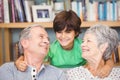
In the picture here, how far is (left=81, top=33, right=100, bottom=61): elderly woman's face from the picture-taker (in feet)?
6.15

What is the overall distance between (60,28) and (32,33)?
463 millimetres

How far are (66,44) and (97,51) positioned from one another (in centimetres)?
51

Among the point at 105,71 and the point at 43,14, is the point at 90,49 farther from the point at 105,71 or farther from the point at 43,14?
the point at 43,14

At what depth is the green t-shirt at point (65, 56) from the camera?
2.39 meters

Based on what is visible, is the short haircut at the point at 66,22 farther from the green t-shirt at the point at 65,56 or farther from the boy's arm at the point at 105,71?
the boy's arm at the point at 105,71

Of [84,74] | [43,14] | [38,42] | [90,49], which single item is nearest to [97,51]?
[90,49]

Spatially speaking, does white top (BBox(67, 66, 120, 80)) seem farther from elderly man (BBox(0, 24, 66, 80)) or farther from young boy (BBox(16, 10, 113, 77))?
young boy (BBox(16, 10, 113, 77))

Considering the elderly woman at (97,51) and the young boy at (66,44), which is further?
the young boy at (66,44)

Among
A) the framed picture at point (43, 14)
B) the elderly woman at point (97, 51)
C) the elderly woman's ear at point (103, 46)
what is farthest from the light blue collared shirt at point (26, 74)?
the framed picture at point (43, 14)

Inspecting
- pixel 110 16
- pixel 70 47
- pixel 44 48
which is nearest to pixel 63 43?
pixel 70 47

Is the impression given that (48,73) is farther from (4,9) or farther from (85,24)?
(4,9)

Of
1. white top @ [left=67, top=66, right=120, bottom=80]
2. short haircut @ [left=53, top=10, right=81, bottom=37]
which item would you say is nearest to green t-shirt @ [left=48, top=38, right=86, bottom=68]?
short haircut @ [left=53, top=10, right=81, bottom=37]

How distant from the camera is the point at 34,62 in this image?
75.9 inches

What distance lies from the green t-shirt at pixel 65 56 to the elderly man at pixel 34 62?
1.51ft
